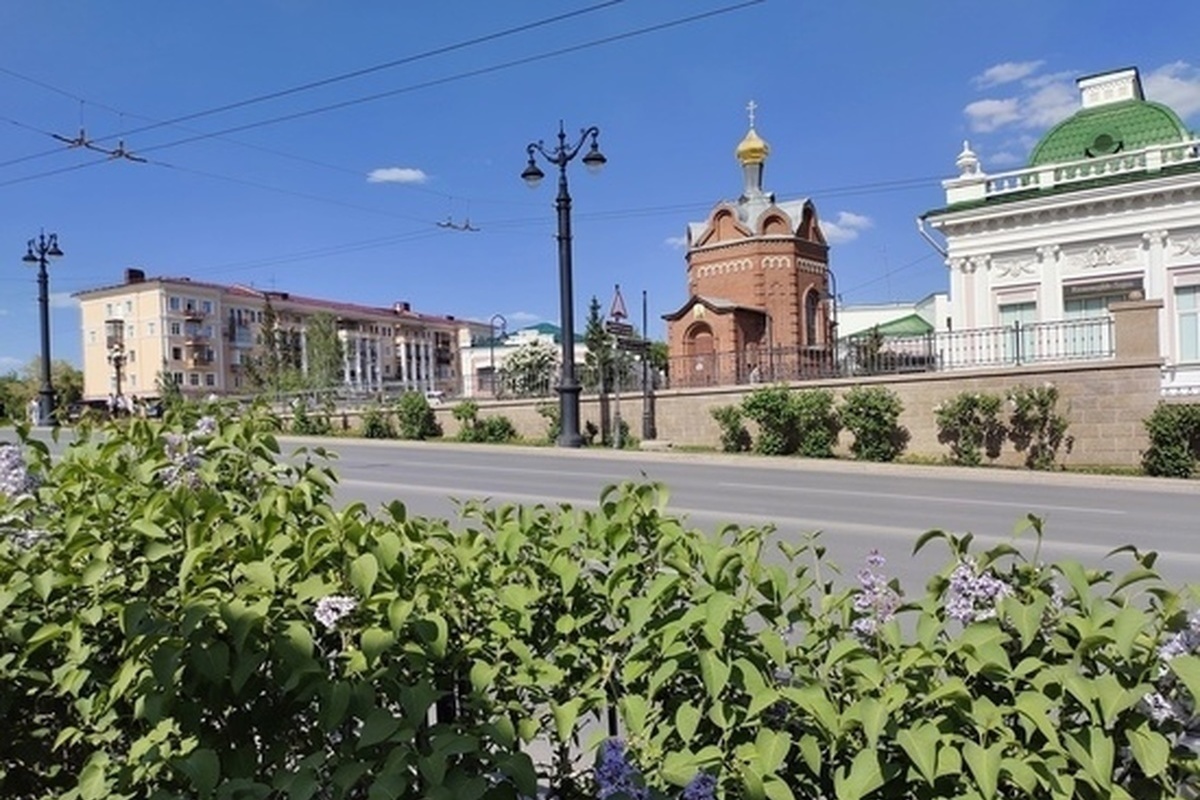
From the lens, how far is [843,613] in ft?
5.77

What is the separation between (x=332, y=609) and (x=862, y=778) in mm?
975

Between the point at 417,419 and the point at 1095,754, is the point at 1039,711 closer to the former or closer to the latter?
the point at 1095,754

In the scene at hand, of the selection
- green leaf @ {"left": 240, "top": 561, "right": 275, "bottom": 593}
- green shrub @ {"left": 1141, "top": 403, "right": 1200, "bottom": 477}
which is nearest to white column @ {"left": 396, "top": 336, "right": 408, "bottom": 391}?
green shrub @ {"left": 1141, "top": 403, "right": 1200, "bottom": 477}

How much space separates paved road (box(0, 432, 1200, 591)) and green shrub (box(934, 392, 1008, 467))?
5.41ft

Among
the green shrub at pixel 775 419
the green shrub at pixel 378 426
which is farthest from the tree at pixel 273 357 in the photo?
the green shrub at pixel 775 419

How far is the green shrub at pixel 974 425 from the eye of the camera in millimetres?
18656

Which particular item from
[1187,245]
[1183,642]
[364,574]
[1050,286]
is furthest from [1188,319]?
[364,574]

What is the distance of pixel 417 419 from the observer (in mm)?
27594

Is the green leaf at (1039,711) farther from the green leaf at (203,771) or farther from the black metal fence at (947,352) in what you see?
the black metal fence at (947,352)

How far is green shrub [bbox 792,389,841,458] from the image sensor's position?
20.2 meters

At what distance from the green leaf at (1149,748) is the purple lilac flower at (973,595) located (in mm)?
313

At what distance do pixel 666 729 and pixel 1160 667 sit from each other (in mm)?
865

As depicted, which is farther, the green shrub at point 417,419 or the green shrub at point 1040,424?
the green shrub at point 417,419

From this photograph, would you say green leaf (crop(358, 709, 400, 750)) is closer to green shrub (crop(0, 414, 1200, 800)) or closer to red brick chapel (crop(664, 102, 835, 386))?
green shrub (crop(0, 414, 1200, 800))
